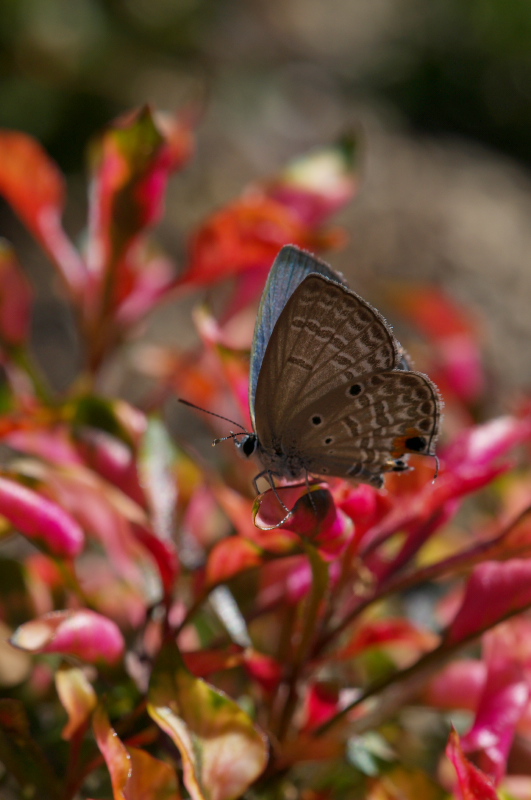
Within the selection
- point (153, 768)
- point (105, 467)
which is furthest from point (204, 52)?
point (153, 768)

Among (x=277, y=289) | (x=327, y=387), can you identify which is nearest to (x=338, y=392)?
(x=327, y=387)

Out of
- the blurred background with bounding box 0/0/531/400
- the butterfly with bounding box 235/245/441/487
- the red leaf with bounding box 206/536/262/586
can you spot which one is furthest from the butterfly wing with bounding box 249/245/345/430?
the blurred background with bounding box 0/0/531/400

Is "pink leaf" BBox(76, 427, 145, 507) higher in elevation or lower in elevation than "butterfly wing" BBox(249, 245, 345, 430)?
lower

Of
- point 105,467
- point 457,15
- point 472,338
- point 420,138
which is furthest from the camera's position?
point 457,15

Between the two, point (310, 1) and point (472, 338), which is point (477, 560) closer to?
point (472, 338)

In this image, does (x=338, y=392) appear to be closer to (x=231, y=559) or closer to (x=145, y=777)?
(x=231, y=559)

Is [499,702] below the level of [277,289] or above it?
below

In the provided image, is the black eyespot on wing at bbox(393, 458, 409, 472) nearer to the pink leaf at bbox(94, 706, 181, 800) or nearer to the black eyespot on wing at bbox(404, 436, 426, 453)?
the black eyespot on wing at bbox(404, 436, 426, 453)
